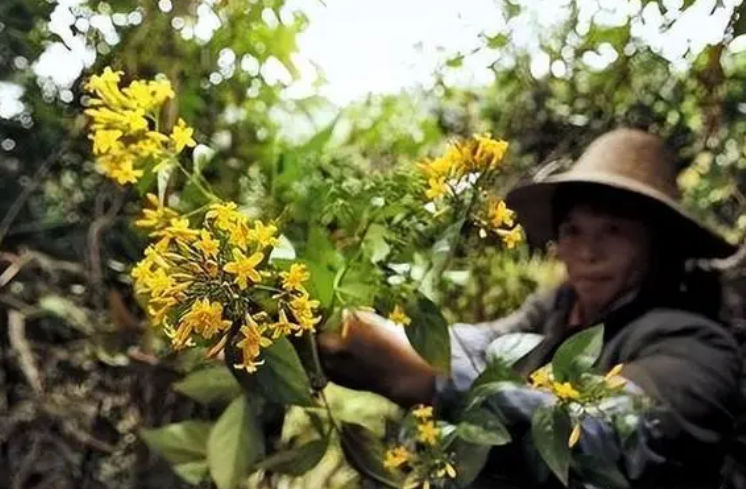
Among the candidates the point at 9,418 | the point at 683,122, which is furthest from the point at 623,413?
the point at 9,418

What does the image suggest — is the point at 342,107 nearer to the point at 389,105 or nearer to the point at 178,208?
the point at 389,105

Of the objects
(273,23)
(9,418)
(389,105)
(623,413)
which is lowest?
(9,418)

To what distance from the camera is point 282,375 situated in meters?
0.94

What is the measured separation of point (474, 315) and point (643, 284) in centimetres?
24

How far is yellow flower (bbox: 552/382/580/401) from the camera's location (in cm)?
93

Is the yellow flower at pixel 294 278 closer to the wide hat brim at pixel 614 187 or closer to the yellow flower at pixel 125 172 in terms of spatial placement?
the yellow flower at pixel 125 172

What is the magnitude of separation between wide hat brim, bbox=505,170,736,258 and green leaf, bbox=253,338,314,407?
372 millimetres

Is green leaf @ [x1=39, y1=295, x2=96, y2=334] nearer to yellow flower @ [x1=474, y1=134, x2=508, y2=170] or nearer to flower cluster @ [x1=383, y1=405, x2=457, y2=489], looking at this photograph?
flower cluster @ [x1=383, y1=405, x2=457, y2=489]

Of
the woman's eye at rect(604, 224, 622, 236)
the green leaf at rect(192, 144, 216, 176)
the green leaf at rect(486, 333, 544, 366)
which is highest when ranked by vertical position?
the green leaf at rect(192, 144, 216, 176)

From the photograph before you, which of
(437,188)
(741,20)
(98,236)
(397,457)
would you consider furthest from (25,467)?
(741,20)

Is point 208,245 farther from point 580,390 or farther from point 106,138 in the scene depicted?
point 580,390

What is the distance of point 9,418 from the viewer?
59.1 inches

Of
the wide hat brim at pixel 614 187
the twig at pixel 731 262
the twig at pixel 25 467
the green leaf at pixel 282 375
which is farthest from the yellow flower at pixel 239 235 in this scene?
the twig at pixel 25 467

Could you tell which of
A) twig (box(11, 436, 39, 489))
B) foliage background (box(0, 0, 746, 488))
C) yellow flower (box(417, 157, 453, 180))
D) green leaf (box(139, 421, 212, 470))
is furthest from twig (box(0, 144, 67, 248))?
yellow flower (box(417, 157, 453, 180))
